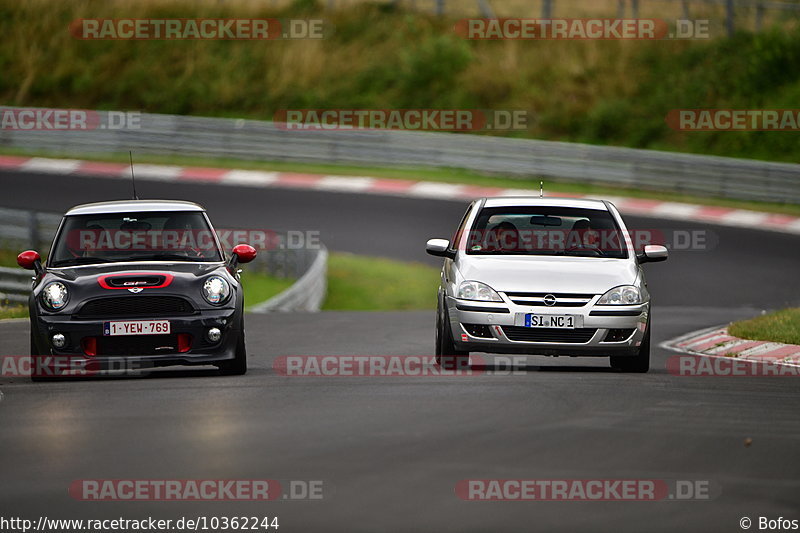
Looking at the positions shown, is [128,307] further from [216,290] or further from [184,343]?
[216,290]

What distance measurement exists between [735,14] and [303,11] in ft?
44.1

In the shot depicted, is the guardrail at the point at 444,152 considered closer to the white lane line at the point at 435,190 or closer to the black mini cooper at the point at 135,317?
the white lane line at the point at 435,190

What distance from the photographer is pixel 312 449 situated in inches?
331

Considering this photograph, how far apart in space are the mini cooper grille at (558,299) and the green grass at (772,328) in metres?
3.90

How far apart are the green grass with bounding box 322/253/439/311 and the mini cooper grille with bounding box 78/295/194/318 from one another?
11412 millimetres

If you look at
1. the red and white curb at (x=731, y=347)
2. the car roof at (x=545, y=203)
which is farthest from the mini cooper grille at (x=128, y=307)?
the red and white curb at (x=731, y=347)

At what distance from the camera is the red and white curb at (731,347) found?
14.5 m

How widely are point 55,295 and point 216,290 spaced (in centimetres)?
128

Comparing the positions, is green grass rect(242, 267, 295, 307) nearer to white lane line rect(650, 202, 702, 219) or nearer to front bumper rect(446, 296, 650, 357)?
white lane line rect(650, 202, 702, 219)

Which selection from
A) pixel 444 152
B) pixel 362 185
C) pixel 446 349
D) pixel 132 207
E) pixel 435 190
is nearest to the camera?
pixel 446 349

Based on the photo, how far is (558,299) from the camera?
12016 mm

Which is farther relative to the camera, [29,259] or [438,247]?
[438,247]

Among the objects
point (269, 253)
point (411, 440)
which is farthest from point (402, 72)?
point (411, 440)

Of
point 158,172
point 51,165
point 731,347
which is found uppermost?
point 51,165
